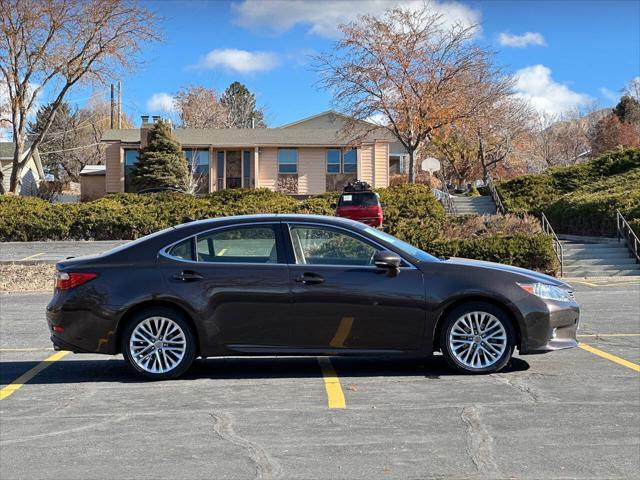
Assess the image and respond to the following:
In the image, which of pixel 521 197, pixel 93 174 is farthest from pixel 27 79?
pixel 521 197

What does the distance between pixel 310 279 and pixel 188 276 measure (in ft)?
3.83

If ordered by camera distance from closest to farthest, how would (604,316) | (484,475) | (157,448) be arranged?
1. (484,475)
2. (157,448)
3. (604,316)

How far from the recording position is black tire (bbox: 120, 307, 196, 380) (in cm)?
651

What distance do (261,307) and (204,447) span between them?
74.3 inches

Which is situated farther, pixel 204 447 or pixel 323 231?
pixel 323 231

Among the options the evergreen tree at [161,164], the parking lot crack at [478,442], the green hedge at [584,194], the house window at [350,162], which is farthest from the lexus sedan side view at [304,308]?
the house window at [350,162]

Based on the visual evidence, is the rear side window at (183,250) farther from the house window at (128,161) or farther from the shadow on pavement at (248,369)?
the house window at (128,161)

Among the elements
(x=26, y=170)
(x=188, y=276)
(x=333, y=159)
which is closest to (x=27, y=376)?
(x=188, y=276)

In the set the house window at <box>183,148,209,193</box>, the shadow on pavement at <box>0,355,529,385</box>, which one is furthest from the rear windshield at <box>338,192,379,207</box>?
the house window at <box>183,148,209,193</box>

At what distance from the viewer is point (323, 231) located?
674cm

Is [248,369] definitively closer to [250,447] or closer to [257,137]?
[250,447]

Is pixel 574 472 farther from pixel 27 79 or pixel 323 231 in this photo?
pixel 27 79

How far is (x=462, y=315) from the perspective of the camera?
21.1ft

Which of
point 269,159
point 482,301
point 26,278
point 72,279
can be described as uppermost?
point 269,159
